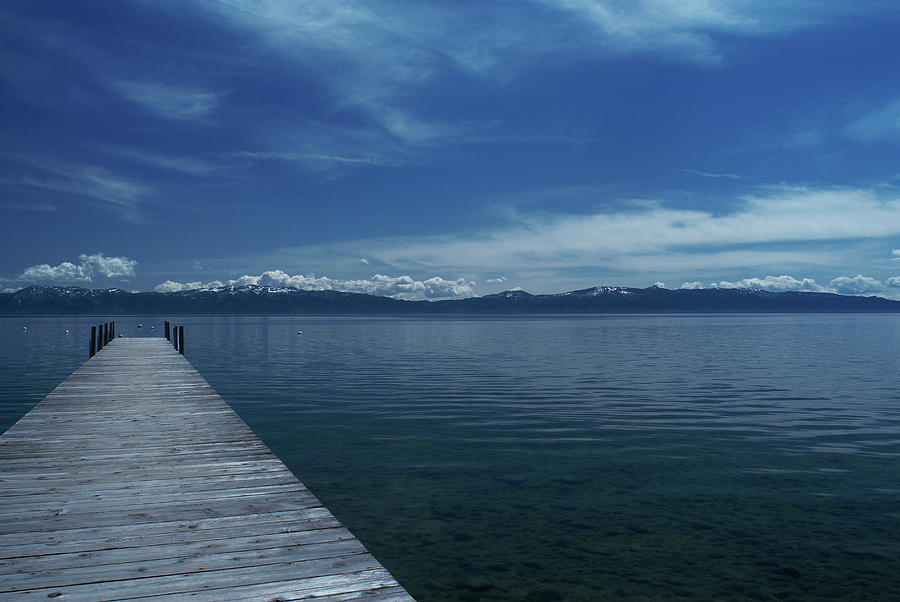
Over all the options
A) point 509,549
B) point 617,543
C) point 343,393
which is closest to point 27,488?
point 509,549

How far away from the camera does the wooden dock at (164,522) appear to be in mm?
4914

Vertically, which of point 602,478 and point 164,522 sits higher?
point 164,522

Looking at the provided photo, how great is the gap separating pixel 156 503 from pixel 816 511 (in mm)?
9667

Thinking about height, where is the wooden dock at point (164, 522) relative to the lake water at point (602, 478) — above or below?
above

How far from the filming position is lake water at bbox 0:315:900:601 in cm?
Answer: 812

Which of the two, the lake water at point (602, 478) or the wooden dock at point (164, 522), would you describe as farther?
the lake water at point (602, 478)

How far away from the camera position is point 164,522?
21.2 ft

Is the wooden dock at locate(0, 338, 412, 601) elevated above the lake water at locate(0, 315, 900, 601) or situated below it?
above

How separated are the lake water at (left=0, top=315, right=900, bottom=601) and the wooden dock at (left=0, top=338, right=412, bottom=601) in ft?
7.04

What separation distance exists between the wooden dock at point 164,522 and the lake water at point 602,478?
7.04ft

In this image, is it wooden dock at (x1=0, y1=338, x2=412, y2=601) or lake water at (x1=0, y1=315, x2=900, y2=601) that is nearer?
wooden dock at (x1=0, y1=338, x2=412, y2=601)

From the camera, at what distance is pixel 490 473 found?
12.5m

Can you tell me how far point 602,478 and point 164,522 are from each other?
8134 millimetres

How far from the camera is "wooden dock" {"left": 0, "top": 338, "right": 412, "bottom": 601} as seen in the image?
4.91m
